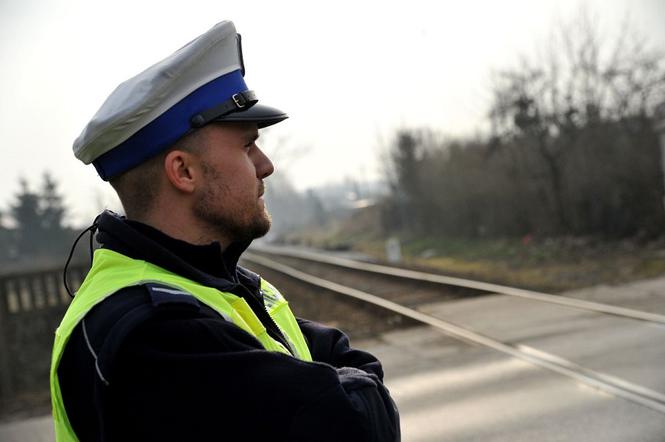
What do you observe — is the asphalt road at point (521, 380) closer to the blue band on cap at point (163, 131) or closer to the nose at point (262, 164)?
the nose at point (262, 164)

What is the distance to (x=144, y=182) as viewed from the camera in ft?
5.87

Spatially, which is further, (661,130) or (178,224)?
(661,130)

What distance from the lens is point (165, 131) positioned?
1.72m

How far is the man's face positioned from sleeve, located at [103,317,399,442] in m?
0.39

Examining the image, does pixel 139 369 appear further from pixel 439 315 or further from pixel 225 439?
pixel 439 315

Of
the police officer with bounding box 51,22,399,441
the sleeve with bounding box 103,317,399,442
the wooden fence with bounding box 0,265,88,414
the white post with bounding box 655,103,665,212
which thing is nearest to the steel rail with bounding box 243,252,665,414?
the police officer with bounding box 51,22,399,441

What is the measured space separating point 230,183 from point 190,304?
41 centimetres

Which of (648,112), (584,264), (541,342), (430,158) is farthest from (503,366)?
(430,158)

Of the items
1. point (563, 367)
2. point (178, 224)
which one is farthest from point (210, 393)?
point (563, 367)

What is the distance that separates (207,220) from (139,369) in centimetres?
49

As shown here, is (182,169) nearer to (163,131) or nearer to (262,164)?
(163,131)

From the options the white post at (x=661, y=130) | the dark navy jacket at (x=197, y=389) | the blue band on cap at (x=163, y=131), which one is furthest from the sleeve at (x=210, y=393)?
the white post at (x=661, y=130)

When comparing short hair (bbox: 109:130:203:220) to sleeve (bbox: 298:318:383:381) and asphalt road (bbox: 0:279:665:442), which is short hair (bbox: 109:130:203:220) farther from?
asphalt road (bbox: 0:279:665:442)

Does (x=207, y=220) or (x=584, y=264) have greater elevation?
(x=207, y=220)
